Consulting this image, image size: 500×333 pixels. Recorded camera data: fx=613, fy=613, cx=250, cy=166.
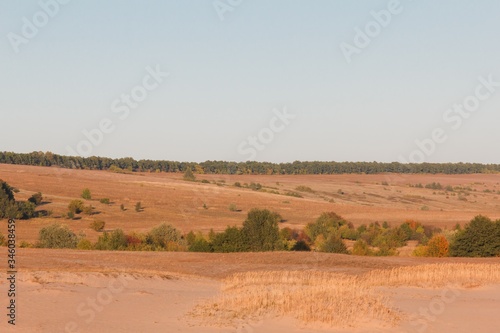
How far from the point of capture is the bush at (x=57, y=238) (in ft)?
146

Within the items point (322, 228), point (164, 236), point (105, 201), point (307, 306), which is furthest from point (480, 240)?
point (105, 201)

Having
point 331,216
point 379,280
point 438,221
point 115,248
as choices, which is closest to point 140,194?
point 331,216

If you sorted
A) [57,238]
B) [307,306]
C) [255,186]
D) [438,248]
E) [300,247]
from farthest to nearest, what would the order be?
[255,186], [300,247], [57,238], [438,248], [307,306]

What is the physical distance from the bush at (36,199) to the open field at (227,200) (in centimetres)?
138

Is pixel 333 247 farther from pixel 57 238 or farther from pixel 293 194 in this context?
pixel 293 194

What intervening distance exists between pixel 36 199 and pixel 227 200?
30.2 meters

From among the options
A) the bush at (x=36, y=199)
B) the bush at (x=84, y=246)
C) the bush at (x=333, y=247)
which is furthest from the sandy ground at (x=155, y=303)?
the bush at (x=36, y=199)

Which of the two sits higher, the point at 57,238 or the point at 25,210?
the point at 25,210

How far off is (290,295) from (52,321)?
652 cm

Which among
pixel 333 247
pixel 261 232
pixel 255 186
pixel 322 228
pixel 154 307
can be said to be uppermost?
pixel 255 186

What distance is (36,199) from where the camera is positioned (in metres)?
75.4

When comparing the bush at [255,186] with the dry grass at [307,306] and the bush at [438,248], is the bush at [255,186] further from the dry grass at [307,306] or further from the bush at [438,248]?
the dry grass at [307,306]

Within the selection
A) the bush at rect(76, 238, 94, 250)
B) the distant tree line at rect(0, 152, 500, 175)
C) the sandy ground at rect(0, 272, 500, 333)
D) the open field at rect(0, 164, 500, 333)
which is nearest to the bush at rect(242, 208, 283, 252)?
the open field at rect(0, 164, 500, 333)

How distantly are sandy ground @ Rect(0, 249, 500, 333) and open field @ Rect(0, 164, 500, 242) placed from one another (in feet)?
100
